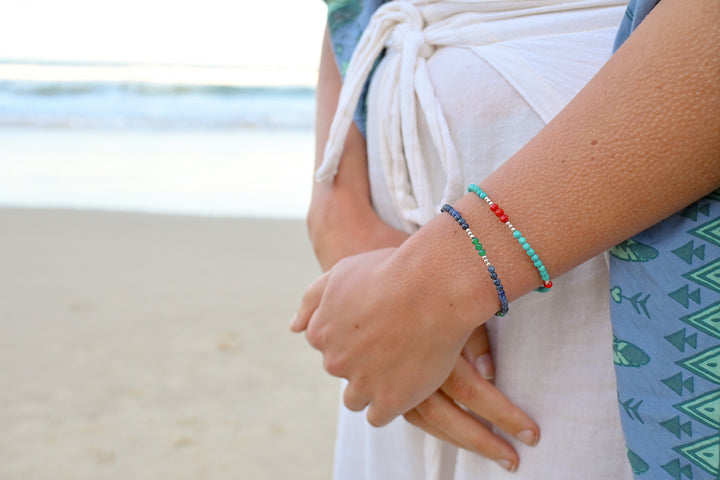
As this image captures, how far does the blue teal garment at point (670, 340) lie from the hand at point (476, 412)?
0.13 metres

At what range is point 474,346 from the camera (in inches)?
27.3

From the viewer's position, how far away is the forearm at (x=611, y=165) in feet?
1.50

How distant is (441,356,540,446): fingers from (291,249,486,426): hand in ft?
0.14

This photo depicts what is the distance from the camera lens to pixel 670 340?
19.6 inches

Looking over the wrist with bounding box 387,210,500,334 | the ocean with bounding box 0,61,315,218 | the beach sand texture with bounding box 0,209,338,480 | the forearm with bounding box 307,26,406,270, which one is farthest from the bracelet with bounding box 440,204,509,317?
the ocean with bounding box 0,61,315,218

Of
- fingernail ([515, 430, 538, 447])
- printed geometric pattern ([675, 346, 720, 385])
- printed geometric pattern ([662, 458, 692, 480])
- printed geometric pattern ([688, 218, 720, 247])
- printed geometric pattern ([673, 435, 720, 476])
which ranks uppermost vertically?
printed geometric pattern ([688, 218, 720, 247])

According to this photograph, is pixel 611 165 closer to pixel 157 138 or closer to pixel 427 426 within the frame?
pixel 427 426

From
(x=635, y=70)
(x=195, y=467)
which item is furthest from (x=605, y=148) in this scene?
(x=195, y=467)

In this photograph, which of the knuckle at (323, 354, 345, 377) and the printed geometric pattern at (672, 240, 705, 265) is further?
the knuckle at (323, 354, 345, 377)

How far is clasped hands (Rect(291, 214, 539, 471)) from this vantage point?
0.57 m

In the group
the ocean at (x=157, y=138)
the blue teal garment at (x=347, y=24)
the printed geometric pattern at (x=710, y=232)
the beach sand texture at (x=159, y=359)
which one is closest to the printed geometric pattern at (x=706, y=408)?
the printed geometric pattern at (x=710, y=232)

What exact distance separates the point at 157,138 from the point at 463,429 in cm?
621

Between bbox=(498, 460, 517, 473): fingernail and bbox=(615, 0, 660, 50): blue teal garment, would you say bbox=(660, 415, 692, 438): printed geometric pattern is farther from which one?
bbox=(615, 0, 660, 50): blue teal garment

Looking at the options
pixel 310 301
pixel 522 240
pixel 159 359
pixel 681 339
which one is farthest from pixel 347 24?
pixel 159 359
